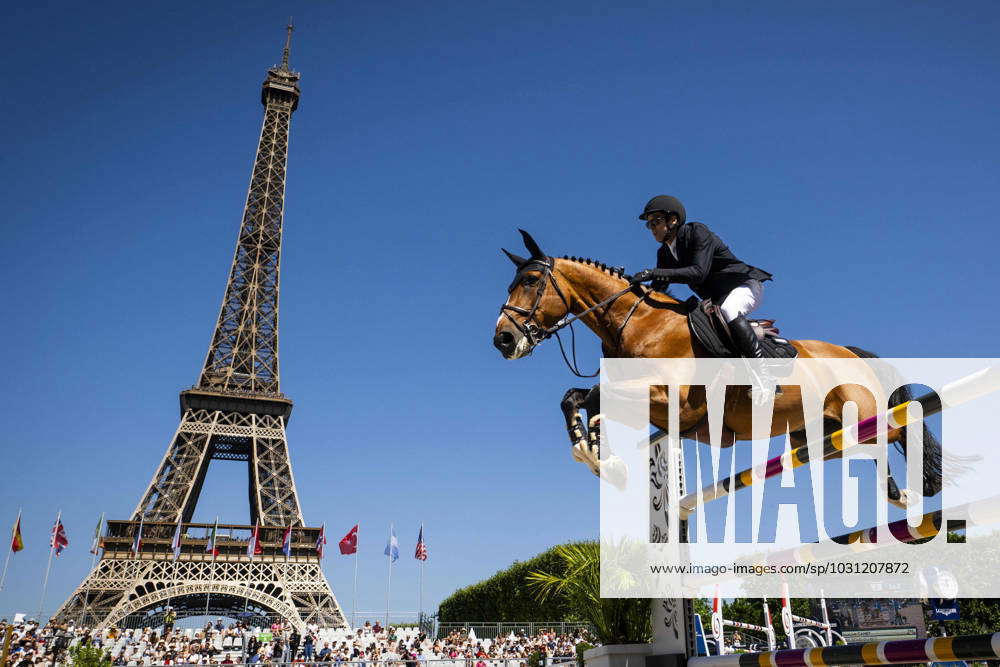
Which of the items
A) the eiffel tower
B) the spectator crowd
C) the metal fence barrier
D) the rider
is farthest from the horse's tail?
the eiffel tower

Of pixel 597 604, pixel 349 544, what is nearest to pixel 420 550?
pixel 349 544

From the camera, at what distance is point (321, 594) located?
3172 cm

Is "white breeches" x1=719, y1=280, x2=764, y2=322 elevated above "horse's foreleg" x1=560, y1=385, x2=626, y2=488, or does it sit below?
above

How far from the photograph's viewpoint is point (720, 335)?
3637mm

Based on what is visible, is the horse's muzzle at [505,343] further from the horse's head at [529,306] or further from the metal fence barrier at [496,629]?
the metal fence barrier at [496,629]

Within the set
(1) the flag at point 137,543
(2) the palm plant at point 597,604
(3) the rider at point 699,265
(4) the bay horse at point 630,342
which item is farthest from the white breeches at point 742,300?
(1) the flag at point 137,543

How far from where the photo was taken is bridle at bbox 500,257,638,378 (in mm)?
3664

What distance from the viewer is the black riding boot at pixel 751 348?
3420 millimetres

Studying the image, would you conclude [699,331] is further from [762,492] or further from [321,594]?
[321,594]

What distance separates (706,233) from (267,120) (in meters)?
49.9

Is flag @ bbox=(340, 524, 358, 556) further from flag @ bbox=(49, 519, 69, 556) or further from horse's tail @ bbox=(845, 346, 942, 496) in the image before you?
horse's tail @ bbox=(845, 346, 942, 496)

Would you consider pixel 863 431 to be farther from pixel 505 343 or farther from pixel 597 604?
pixel 597 604

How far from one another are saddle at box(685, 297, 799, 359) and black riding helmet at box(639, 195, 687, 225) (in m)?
0.58

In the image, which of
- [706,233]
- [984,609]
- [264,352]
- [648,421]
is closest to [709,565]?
[648,421]
